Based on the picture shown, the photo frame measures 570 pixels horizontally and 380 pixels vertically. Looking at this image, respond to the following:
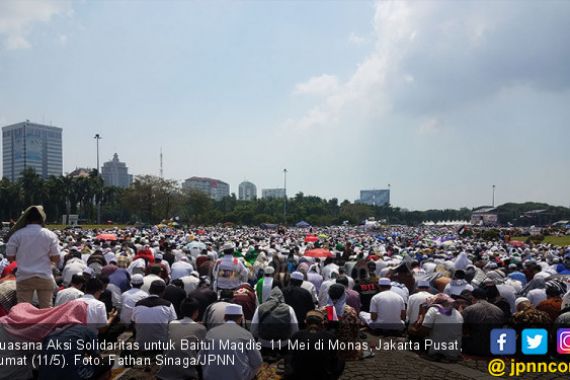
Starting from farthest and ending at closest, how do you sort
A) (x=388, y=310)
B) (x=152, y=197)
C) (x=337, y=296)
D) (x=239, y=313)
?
(x=152, y=197) < (x=388, y=310) < (x=337, y=296) < (x=239, y=313)

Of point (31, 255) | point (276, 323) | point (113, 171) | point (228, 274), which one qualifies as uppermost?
point (113, 171)

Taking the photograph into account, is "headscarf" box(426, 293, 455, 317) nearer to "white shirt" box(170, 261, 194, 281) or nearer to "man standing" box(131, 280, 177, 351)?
"man standing" box(131, 280, 177, 351)

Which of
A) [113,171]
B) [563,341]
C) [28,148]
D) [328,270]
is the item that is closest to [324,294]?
[328,270]

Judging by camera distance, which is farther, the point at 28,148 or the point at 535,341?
the point at 28,148

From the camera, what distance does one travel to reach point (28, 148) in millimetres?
148125

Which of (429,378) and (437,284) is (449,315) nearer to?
(429,378)

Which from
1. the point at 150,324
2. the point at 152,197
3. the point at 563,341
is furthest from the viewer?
the point at 152,197

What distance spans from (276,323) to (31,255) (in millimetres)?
3378

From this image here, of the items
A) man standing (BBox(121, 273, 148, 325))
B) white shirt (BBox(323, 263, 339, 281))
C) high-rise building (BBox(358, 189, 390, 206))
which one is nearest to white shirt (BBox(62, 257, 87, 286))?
man standing (BBox(121, 273, 148, 325))

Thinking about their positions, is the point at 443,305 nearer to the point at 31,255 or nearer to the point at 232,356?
the point at 232,356

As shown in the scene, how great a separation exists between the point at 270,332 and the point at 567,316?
4586mm

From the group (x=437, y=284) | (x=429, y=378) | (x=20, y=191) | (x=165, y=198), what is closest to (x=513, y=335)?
(x=429, y=378)

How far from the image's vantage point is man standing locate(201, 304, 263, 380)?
4.34m

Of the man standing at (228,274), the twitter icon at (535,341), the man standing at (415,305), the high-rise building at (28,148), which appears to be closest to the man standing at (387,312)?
the man standing at (415,305)
